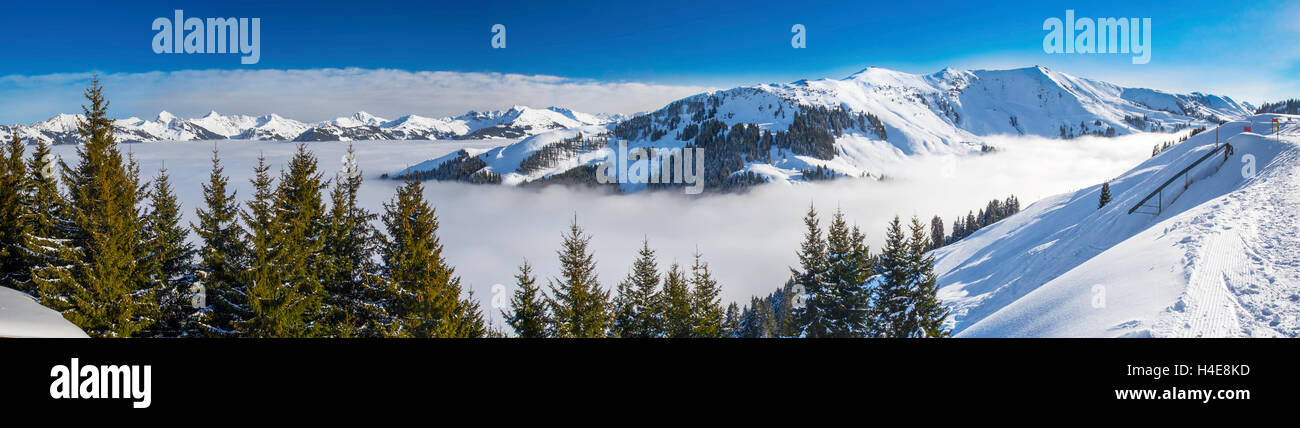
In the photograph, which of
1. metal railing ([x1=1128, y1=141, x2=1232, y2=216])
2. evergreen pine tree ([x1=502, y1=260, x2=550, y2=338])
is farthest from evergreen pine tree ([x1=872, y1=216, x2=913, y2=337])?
metal railing ([x1=1128, y1=141, x2=1232, y2=216])

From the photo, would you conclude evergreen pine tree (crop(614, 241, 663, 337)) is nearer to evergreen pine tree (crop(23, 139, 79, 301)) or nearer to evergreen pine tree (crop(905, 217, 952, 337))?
evergreen pine tree (crop(905, 217, 952, 337))

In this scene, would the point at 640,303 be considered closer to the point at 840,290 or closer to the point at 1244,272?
the point at 840,290

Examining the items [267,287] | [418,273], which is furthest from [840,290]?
[267,287]

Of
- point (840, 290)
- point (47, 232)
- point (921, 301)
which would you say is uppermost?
point (47, 232)
